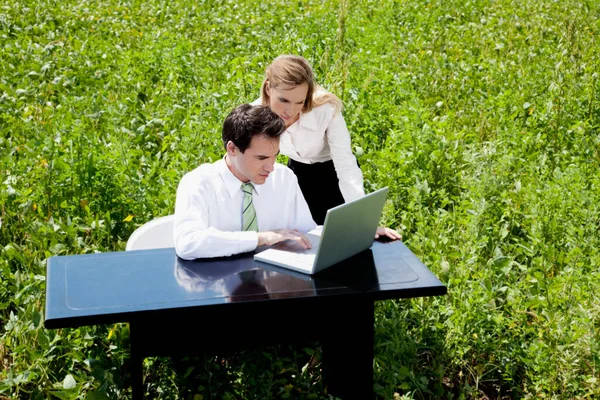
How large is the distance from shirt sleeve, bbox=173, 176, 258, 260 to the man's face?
178 millimetres

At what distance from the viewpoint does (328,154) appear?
4.29 m

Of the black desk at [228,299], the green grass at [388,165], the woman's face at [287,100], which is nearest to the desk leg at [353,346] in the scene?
the black desk at [228,299]

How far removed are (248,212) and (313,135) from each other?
86 cm

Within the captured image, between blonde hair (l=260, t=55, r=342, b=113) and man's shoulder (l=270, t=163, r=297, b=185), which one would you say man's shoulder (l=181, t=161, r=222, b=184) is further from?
blonde hair (l=260, t=55, r=342, b=113)

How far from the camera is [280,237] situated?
10.6ft

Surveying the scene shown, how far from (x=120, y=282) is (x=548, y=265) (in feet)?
7.42

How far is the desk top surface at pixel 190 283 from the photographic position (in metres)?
2.70

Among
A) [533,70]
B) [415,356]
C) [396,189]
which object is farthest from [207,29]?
[415,356]

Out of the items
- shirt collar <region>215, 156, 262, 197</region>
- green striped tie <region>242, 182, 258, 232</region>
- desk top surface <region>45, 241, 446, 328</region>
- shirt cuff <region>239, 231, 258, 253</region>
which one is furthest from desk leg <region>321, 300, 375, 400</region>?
shirt collar <region>215, 156, 262, 197</region>

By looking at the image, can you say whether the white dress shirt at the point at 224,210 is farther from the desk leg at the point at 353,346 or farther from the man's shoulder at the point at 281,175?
the desk leg at the point at 353,346

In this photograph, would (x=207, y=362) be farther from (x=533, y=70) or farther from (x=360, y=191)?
(x=533, y=70)

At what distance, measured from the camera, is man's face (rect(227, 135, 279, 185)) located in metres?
3.21

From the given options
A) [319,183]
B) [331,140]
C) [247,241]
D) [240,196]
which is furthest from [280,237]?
[319,183]

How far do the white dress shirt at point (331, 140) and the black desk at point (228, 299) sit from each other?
2.44 feet
